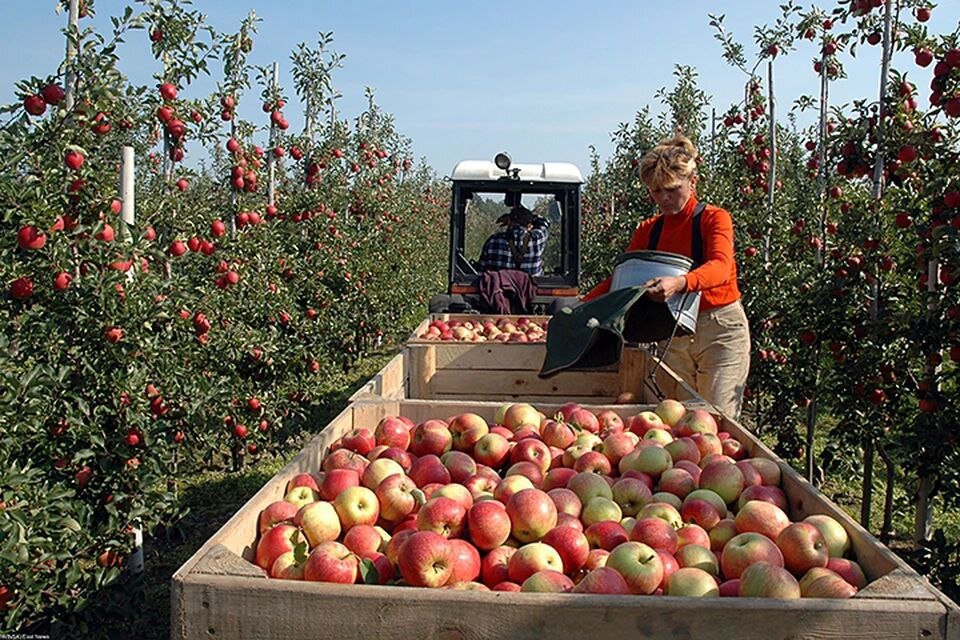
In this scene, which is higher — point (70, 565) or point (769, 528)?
point (769, 528)

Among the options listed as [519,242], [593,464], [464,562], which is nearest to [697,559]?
[464,562]

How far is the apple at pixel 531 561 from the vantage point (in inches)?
77.0

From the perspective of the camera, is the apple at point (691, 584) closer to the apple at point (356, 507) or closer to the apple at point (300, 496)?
the apple at point (356, 507)

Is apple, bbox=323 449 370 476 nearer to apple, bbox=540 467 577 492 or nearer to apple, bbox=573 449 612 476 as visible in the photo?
apple, bbox=540 467 577 492

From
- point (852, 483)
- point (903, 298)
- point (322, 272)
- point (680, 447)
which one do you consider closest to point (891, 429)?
point (903, 298)

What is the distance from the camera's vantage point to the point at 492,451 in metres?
2.82

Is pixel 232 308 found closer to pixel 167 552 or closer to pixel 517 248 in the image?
pixel 167 552

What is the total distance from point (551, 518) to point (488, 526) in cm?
18

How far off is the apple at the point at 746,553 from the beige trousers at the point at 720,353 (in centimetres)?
227

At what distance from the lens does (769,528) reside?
85.2 inches

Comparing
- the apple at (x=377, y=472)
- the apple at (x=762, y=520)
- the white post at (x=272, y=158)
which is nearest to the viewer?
the apple at (x=762, y=520)

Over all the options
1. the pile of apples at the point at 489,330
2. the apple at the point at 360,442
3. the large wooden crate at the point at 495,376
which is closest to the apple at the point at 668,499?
the apple at the point at 360,442

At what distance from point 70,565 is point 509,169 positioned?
215 inches

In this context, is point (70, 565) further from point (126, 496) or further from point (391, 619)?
point (391, 619)
